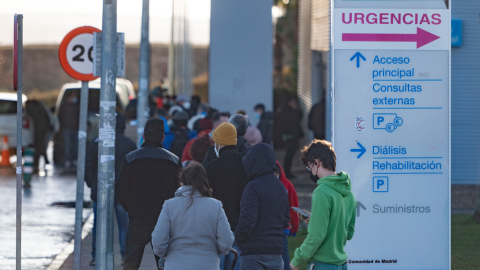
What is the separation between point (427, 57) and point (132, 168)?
9.71 ft

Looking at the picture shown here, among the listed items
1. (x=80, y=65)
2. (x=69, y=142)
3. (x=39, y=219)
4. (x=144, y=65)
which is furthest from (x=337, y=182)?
(x=69, y=142)

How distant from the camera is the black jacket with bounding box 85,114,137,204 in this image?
787cm

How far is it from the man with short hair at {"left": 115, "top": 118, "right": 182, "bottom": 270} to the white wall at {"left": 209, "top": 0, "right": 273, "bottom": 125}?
9882mm

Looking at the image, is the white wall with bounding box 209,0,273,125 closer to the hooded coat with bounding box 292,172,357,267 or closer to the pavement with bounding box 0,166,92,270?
the pavement with bounding box 0,166,92,270

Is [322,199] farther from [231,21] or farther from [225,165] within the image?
[231,21]

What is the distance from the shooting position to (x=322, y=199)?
4477 millimetres

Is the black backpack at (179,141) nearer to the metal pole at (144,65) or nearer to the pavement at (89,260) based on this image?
the pavement at (89,260)

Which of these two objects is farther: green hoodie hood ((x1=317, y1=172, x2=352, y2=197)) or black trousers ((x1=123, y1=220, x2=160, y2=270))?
black trousers ((x1=123, y1=220, x2=160, y2=270))

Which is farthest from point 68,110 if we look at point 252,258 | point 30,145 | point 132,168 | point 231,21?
point 252,258

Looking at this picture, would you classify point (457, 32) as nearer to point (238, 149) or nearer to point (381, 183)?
point (381, 183)

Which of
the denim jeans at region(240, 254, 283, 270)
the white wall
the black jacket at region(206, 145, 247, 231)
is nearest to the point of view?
the denim jeans at region(240, 254, 283, 270)

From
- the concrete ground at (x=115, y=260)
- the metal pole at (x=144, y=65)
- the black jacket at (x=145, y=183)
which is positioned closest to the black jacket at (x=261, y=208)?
the black jacket at (x=145, y=183)

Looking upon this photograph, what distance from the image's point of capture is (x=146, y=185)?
21.1 feet

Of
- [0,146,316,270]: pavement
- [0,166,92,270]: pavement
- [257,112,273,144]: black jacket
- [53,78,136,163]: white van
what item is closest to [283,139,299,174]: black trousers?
[0,146,316,270]: pavement
